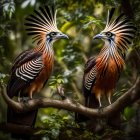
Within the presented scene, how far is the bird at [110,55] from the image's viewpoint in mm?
4383

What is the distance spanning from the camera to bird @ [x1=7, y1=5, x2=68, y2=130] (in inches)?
177

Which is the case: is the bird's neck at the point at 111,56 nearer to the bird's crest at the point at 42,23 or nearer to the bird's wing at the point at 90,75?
the bird's wing at the point at 90,75

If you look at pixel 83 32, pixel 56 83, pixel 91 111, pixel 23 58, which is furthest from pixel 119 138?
pixel 83 32

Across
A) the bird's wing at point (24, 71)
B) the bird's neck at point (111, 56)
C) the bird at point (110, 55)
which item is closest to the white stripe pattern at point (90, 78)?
the bird at point (110, 55)

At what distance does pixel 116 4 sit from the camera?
17.8ft

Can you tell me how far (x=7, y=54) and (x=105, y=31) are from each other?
7.76 feet

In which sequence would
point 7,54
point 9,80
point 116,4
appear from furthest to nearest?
point 7,54 < point 116,4 < point 9,80

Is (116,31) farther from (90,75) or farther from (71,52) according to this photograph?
(71,52)

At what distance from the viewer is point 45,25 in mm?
4527

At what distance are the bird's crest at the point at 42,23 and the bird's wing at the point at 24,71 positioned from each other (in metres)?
0.18

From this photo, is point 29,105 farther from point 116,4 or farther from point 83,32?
point 83,32

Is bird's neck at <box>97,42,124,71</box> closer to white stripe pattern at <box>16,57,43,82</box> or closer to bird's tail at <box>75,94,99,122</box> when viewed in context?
bird's tail at <box>75,94,99,122</box>

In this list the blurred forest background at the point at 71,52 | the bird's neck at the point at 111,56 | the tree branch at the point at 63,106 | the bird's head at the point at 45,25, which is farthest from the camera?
the blurred forest background at the point at 71,52

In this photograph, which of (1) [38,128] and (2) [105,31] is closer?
(2) [105,31]
